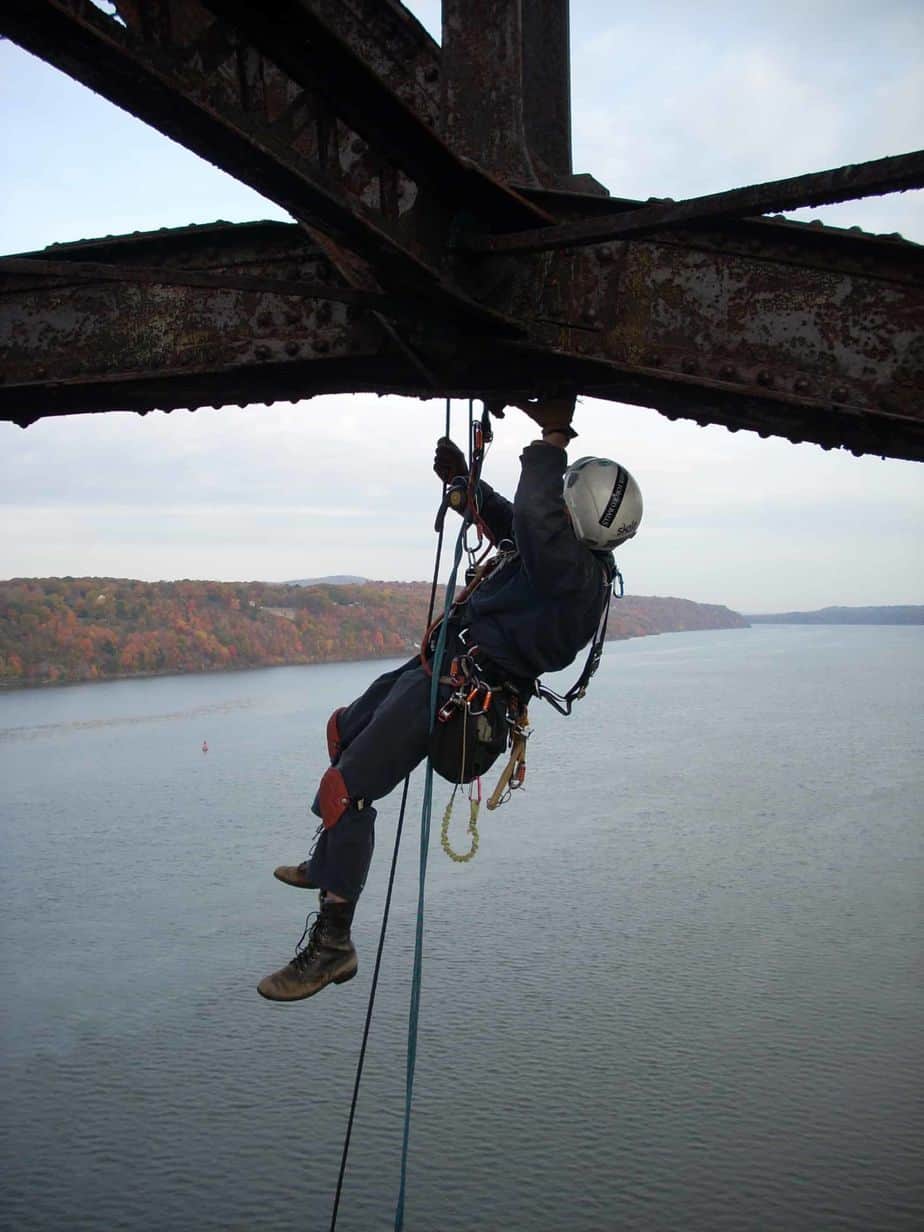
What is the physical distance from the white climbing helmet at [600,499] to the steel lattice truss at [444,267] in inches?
10.8

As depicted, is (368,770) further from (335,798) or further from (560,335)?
(560,335)

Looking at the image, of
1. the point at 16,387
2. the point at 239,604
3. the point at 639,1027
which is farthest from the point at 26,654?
the point at 16,387

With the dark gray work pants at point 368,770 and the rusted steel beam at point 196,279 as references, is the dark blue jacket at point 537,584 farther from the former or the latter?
the rusted steel beam at point 196,279

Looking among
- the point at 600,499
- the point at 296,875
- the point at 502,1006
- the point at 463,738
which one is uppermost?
the point at 600,499

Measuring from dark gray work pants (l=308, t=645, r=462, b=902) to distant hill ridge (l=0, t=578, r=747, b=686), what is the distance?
3351 inches

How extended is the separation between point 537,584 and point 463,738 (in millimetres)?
682

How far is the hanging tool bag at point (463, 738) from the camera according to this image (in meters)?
4.60

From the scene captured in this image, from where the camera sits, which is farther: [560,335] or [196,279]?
[560,335]

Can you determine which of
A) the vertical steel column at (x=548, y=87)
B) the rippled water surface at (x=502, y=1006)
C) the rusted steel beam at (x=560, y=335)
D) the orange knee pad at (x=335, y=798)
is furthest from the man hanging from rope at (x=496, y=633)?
the rippled water surface at (x=502, y=1006)

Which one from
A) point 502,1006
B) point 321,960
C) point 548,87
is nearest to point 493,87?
point 548,87

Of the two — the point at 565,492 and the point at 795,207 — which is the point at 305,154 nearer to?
the point at 795,207

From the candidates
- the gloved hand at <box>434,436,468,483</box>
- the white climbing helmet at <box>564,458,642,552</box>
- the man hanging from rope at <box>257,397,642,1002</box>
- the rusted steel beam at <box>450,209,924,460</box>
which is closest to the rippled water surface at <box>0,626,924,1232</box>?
the man hanging from rope at <box>257,397,642,1002</box>

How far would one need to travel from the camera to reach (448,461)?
4.76 meters

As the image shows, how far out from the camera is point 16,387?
13.8ft
